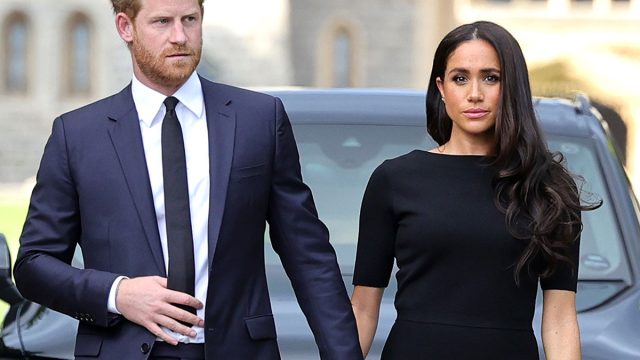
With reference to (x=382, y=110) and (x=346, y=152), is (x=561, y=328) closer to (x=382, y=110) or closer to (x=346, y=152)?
(x=346, y=152)

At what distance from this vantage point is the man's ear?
3307mm

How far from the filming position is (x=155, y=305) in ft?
10.4

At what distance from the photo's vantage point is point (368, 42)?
135ft

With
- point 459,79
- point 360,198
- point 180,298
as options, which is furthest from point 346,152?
point 180,298


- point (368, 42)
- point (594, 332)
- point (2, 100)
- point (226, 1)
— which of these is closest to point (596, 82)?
point (368, 42)

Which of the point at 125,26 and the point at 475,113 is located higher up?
the point at 125,26

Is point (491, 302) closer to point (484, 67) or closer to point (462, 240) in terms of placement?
point (462, 240)

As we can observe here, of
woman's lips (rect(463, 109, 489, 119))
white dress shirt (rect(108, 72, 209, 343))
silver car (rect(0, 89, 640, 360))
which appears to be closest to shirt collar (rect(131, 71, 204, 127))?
white dress shirt (rect(108, 72, 209, 343))

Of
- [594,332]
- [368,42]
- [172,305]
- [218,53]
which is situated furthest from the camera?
[368,42]

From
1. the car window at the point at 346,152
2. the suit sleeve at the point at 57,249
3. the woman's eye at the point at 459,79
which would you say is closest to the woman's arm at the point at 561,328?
the woman's eye at the point at 459,79

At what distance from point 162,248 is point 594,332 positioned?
1323 millimetres

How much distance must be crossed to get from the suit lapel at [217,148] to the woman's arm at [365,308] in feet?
1.41

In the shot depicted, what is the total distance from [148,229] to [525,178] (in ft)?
2.78

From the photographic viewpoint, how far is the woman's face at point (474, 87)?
329cm
